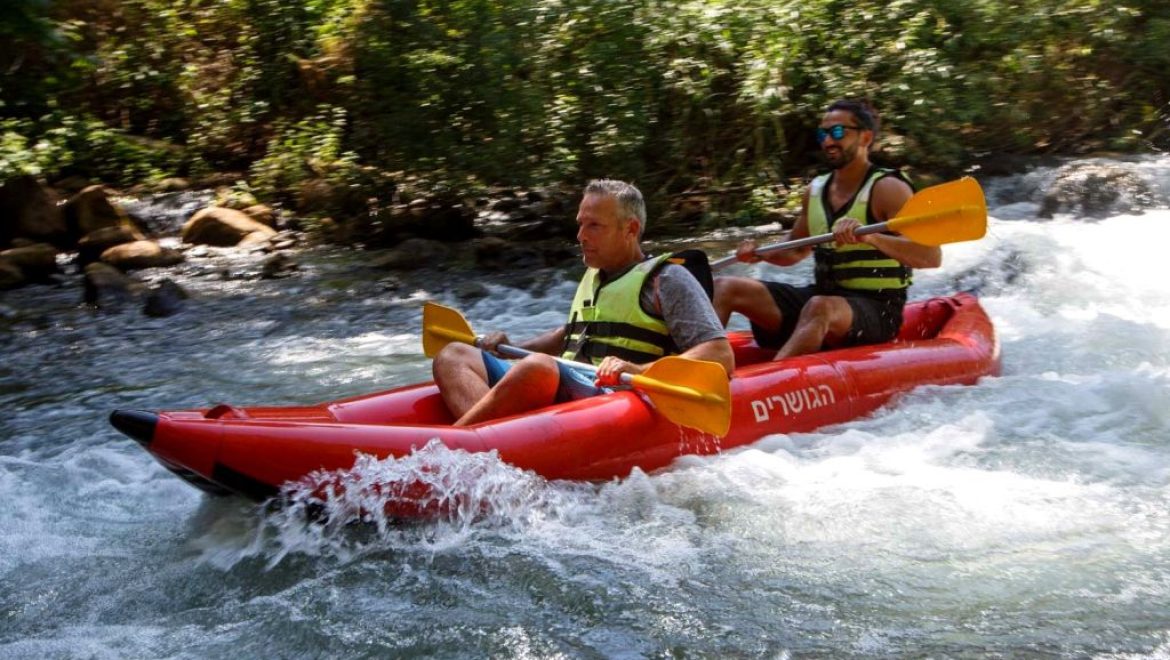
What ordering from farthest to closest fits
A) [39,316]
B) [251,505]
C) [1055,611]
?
[39,316] → [251,505] → [1055,611]

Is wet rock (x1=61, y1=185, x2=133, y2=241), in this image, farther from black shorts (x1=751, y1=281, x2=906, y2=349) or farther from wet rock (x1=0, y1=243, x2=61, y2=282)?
black shorts (x1=751, y1=281, x2=906, y2=349)

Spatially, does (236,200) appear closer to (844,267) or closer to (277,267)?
(277,267)

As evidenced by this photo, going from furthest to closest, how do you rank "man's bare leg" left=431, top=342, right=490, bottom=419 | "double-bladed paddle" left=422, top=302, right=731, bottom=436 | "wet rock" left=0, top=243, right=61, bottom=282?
"wet rock" left=0, top=243, right=61, bottom=282
"man's bare leg" left=431, top=342, right=490, bottom=419
"double-bladed paddle" left=422, top=302, right=731, bottom=436

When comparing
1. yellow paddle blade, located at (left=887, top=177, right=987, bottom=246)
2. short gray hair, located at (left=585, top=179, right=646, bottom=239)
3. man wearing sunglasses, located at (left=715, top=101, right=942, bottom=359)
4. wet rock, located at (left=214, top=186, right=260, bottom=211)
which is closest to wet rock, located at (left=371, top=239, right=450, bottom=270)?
wet rock, located at (left=214, top=186, right=260, bottom=211)

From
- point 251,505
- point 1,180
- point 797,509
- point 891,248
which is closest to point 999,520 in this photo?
point 797,509

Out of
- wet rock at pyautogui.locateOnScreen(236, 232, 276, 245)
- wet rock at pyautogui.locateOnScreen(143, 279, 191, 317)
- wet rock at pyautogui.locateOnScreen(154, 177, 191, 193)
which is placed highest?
wet rock at pyautogui.locateOnScreen(154, 177, 191, 193)

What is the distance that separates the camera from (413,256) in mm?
7984

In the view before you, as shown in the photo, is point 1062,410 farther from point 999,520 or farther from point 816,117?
point 816,117

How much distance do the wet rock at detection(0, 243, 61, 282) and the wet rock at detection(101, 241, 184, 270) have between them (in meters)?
0.37

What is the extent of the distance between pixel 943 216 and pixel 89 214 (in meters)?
6.36

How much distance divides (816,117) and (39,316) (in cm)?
508

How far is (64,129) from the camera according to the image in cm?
894

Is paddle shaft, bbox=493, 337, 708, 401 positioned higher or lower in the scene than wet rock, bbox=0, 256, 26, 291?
higher

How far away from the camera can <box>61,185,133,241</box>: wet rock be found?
8516 mm
